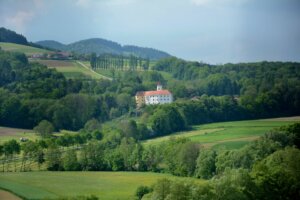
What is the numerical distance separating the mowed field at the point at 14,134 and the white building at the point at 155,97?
35.0 feet

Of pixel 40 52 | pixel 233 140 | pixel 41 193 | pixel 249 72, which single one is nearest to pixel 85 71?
pixel 40 52

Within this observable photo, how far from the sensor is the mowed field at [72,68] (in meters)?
32.7

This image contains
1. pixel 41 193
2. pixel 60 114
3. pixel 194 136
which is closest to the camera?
pixel 41 193

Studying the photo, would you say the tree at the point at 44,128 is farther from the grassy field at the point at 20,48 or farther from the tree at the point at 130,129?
the grassy field at the point at 20,48

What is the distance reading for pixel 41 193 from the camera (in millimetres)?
11953

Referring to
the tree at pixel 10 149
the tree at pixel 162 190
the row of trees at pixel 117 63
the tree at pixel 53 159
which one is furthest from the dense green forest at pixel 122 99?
the tree at pixel 162 190

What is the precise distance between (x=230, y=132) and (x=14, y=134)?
8387 millimetres

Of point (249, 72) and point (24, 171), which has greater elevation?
point (249, 72)

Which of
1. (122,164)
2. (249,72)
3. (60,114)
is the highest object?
(249,72)

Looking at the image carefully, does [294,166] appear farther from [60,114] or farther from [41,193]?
[60,114]

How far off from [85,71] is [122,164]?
19404 mm

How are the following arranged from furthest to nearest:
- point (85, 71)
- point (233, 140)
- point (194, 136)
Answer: point (85, 71)
point (194, 136)
point (233, 140)

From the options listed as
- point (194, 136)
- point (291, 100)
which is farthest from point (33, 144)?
point (291, 100)

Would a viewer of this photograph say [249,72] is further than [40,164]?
Yes
